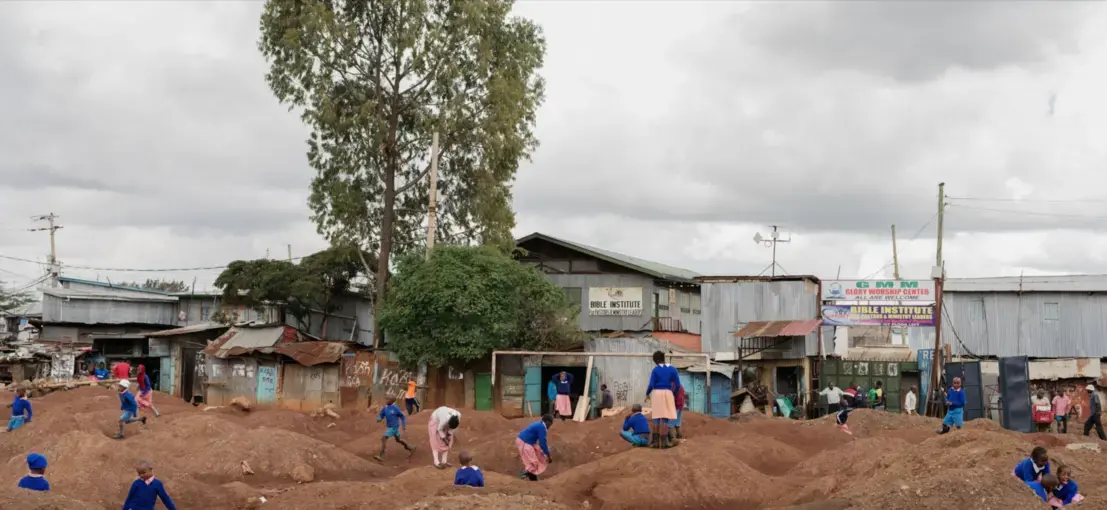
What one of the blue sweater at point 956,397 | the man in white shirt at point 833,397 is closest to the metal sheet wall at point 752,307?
the man in white shirt at point 833,397

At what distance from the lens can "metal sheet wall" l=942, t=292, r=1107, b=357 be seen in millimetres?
40375

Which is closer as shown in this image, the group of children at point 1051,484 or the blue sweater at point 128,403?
the group of children at point 1051,484

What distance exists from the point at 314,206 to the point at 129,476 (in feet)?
66.3

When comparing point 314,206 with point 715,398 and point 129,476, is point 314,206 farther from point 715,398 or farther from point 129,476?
point 129,476

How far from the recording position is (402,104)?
37.8m

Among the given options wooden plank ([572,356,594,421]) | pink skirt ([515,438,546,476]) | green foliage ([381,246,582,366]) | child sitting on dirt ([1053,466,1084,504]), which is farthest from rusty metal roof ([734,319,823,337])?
child sitting on dirt ([1053,466,1084,504])

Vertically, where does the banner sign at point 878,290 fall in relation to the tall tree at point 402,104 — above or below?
below

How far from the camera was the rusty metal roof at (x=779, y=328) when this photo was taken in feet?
116

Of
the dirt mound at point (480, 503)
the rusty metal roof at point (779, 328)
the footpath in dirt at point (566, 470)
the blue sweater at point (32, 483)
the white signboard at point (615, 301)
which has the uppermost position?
the white signboard at point (615, 301)

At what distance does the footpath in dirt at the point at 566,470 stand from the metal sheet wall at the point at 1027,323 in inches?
666

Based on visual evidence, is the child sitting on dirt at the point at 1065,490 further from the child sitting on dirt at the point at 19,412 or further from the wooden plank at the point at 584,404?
the child sitting on dirt at the point at 19,412

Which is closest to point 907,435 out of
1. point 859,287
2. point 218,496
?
point 859,287

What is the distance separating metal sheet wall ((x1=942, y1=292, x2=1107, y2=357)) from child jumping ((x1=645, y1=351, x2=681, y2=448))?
2768cm

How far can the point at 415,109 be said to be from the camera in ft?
124
